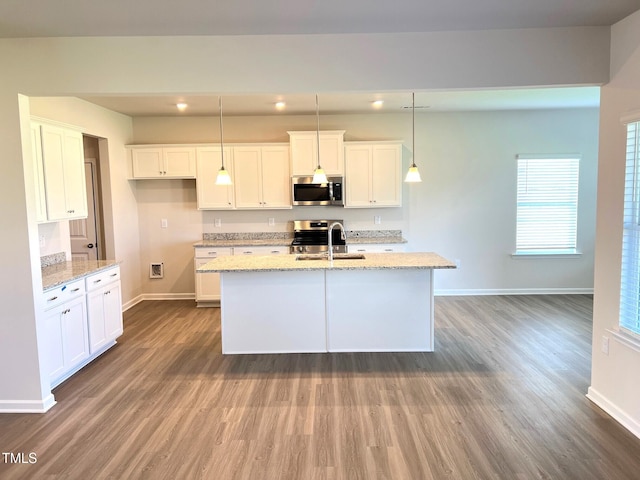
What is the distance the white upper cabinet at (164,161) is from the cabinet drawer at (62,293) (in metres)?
2.63

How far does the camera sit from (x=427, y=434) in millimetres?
2701

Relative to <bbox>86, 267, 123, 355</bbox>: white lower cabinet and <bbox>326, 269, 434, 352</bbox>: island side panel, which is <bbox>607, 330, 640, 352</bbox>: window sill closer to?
<bbox>326, 269, 434, 352</bbox>: island side panel

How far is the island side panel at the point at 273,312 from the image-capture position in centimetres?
400

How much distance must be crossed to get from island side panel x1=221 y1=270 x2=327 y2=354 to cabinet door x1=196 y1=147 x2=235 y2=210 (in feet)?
7.50

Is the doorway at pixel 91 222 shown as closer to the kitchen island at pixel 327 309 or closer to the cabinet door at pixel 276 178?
the cabinet door at pixel 276 178

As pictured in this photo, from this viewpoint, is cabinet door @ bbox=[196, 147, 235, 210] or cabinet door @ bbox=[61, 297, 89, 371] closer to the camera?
cabinet door @ bbox=[61, 297, 89, 371]

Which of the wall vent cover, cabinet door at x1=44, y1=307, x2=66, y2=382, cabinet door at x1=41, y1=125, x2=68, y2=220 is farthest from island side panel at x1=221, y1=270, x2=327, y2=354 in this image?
the wall vent cover

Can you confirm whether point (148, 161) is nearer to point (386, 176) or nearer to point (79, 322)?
point (79, 322)

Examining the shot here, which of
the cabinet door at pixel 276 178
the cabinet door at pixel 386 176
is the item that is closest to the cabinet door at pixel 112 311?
the cabinet door at pixel 276 178

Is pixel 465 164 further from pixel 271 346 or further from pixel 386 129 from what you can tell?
pixel 271 346

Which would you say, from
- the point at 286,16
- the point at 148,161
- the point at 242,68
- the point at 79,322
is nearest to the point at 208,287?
the point at 148,161

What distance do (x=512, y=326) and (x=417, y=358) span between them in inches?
65.2

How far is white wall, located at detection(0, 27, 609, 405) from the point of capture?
2951mm

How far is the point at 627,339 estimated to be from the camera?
2.77 m
